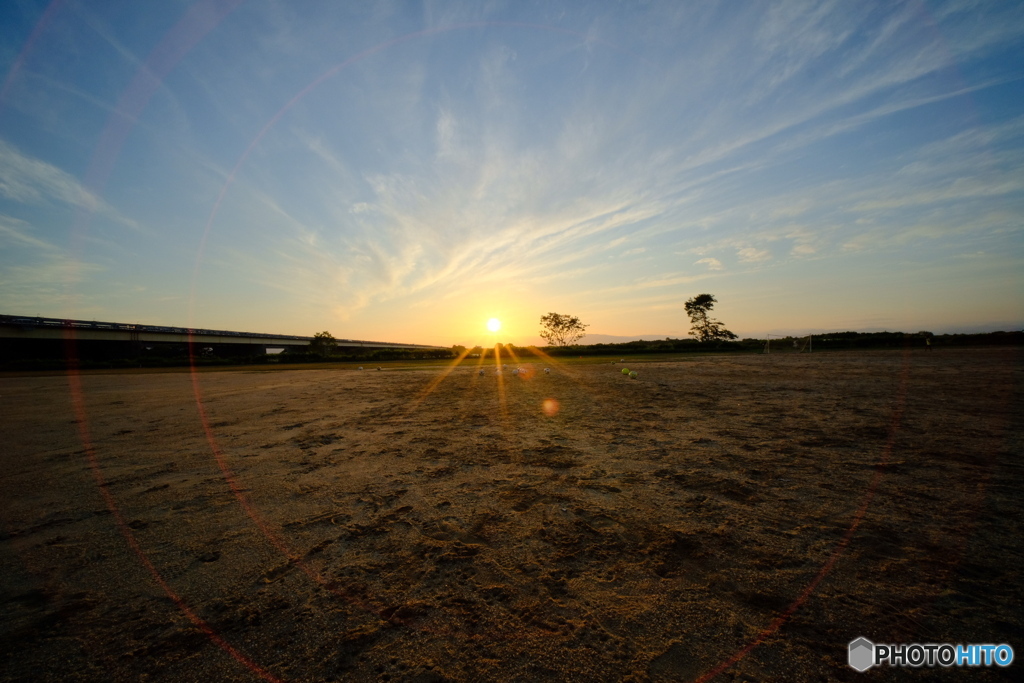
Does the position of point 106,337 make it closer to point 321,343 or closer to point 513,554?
point 321,343

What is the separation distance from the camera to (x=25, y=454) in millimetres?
6289

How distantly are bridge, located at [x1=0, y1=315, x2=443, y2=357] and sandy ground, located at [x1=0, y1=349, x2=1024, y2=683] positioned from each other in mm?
60653

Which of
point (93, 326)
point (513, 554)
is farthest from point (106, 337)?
point (513, 554)

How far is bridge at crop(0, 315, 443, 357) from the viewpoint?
1746 inches

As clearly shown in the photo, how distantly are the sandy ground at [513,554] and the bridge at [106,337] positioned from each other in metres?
60.7

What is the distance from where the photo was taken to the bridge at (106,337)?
44.3 m

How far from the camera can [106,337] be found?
5066cm

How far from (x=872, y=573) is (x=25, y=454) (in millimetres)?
11122

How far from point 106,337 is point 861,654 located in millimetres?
73913

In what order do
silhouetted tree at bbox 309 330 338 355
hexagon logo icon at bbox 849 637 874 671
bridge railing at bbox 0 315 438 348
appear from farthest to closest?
silhouetted tree at bbox 309 330 338 355
bridge railing at bbox 0 315 438 348
hexagon logo icon at bbox 849 637 874 671

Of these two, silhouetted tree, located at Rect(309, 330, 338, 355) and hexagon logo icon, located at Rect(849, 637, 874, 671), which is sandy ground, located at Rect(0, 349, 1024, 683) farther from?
silhouetted tree, located at Rect(309, 330, 338, 355)

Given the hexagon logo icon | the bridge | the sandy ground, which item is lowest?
the hexagon logo icon

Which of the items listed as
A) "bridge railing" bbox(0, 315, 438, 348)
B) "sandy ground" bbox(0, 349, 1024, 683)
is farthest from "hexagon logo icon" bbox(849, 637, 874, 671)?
"bridge railing" bbox(0, 315, 438, 348)

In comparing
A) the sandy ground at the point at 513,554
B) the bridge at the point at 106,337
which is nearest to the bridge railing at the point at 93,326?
the bridge at the point at 106,337
